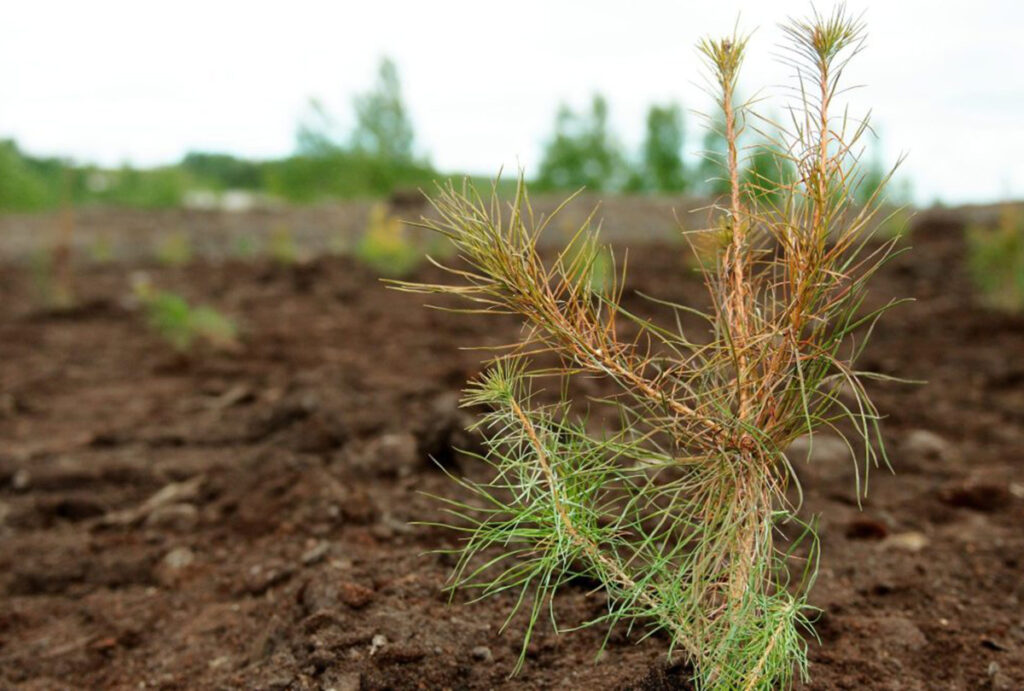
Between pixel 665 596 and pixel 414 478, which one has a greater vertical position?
pixel 665 596

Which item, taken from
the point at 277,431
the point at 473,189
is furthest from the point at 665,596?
the point at 277,431

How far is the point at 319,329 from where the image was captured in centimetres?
614

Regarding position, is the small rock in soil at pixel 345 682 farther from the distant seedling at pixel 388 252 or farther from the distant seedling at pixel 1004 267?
the distant seedling at pixel 388 252

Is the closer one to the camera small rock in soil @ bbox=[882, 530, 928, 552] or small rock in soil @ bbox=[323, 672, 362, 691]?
small rock in soil @ bbox=[323, 672, 362, 691]

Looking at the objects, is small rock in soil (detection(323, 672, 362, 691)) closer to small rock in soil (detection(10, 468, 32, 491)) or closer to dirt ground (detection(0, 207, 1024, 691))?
dirt ground (detection(0, 207, 1024, 691))

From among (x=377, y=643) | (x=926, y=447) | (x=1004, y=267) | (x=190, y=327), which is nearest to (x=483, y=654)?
(x=377, y=643)

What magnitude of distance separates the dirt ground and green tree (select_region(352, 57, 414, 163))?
61.7 ft

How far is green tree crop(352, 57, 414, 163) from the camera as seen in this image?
2411 centimetres

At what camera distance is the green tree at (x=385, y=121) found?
24.1 metres

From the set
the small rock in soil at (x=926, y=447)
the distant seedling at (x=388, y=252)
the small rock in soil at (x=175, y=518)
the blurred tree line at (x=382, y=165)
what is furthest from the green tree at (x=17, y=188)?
the small rock in soil at (x=926, y=447)

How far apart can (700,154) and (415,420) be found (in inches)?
89.1

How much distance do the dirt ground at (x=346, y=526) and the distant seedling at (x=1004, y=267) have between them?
0.24m

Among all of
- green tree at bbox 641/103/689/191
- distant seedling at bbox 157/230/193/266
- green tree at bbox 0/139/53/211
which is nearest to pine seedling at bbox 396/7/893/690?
distant seedling at bbox 157/230/193/266

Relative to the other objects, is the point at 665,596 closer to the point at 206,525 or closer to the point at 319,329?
the point at 206,525
